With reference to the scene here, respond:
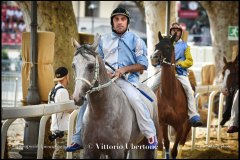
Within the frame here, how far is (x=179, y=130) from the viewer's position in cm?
1191

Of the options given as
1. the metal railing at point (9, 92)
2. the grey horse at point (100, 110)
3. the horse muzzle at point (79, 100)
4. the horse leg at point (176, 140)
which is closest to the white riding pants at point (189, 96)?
the horse leg at point (176, 140)

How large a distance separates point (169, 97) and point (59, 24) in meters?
4.50

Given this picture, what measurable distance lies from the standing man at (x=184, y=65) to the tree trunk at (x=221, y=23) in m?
10.1

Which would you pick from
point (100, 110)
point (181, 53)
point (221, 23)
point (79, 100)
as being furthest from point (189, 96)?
point (221, 23)

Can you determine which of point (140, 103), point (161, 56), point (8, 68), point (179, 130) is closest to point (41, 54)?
point (161, 56)

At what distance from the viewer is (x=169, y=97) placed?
11719 millimetres

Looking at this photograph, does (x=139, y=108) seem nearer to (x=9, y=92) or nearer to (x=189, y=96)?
(x=189, y=96)

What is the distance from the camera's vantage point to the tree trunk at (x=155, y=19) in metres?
18.9

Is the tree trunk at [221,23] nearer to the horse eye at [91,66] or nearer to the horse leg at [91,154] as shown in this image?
the horse leg at [91,154]

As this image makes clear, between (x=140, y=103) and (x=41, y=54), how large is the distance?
12.2 feet

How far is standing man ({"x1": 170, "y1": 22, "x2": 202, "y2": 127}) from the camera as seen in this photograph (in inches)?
465

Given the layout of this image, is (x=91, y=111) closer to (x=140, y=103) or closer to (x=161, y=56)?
(x=140, y=103)

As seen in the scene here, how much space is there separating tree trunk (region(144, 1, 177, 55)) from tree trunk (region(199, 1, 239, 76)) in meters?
3.28

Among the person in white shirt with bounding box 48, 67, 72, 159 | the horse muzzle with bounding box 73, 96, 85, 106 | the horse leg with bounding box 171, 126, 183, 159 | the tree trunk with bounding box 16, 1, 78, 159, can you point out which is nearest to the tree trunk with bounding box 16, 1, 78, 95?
the tree trunk with bounding box 16, 1, 78, 159
